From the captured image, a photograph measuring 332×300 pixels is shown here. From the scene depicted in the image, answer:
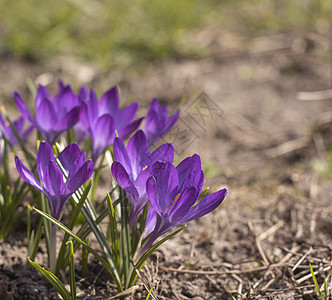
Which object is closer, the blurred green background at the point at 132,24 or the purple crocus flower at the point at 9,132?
the purple crocus flower at the point at 9,132

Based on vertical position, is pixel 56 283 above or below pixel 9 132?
below

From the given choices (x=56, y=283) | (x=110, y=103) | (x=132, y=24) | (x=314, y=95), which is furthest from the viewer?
(x=132, y=24)

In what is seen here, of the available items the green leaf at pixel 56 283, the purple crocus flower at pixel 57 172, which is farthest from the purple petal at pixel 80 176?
the green leaf at pixel 56 283

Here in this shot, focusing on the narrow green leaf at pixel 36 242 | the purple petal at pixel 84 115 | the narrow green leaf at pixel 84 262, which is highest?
the purple petal at pixel 84 115

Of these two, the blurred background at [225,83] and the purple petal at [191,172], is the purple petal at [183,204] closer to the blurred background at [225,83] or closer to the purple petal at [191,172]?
the purple petal at [191,172]

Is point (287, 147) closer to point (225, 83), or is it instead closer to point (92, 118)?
point (225, 83)

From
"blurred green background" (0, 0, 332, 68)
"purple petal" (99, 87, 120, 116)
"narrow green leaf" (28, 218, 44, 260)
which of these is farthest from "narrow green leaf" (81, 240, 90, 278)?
Result: "blurred green background" (0, 0, 332, 68)

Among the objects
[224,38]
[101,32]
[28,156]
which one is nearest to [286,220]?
[28,156]

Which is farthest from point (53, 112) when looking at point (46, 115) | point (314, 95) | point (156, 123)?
point (314, 95)
